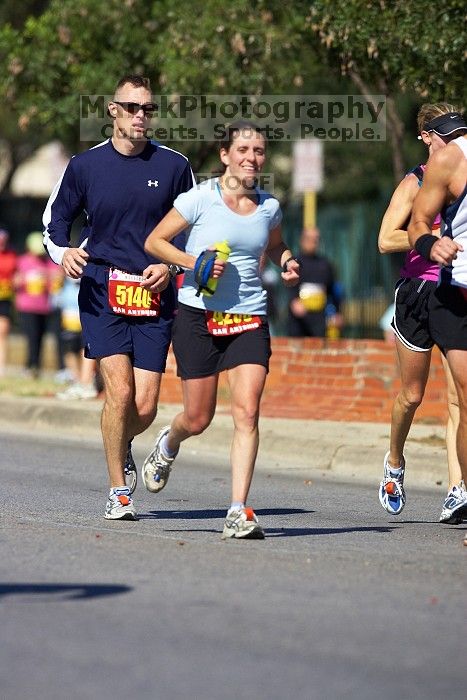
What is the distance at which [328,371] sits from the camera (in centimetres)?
1456

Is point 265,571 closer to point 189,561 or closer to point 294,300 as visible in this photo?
point 189,561

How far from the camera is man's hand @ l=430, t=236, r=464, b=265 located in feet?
24.2

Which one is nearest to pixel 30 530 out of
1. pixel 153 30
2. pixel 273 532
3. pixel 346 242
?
pixel 273 532

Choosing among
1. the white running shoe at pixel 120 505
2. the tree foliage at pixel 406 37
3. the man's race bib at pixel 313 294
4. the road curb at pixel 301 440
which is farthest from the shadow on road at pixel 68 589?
the man's race bib at pixel 313 294

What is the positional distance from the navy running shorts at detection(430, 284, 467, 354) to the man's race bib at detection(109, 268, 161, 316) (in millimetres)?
1552

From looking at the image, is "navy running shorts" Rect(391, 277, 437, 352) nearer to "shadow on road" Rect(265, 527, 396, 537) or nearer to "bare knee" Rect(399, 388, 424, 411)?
"bare knee" Rect(399, 388, 424, 411)

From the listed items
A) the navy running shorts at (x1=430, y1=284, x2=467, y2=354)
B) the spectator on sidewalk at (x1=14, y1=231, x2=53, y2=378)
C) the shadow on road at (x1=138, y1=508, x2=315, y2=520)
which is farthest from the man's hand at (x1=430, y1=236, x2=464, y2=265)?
the spectator on sidewalk at (x1=14, y1=231, x2=53, y2=378)

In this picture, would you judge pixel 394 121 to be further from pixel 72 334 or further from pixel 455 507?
pixel 455 507

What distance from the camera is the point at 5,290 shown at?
66.5ft

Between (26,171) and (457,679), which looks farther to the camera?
(26,171)

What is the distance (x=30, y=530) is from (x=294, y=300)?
1171 centimetres

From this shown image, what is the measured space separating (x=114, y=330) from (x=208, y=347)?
2.20 feet

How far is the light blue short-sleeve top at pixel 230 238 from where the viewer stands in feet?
25.9

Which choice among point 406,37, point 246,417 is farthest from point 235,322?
point 406,37
